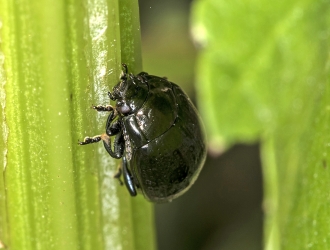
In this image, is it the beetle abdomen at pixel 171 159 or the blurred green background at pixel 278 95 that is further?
the beetle abdomen at pixel 171 159

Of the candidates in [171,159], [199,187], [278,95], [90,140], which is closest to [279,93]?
[278,95]

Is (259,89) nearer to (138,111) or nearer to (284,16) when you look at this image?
(284,16)

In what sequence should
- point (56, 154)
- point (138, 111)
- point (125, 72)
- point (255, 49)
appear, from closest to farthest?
point (56, 154) → point (125, 72) → point (255, 49) → point (138, 111)

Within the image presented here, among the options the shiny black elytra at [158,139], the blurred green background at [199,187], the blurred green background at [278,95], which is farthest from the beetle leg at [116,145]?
the blurred green background at [199,187]

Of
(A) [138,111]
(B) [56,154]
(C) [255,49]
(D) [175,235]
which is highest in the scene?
(C) [255,49]

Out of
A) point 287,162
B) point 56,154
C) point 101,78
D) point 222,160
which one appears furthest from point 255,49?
point 222,160

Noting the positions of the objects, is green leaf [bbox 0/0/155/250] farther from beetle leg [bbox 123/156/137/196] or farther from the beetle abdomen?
the beetle abdomen

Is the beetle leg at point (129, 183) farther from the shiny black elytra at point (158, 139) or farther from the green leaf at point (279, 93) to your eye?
the green leaf at point (279, 93)
